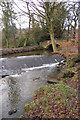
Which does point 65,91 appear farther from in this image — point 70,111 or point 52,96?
point 70,111

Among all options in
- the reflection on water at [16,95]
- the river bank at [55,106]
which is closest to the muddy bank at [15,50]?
the reflection on water at [16,95]

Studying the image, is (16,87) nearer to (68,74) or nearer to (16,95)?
(16,95)

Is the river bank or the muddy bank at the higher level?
the muddy bank

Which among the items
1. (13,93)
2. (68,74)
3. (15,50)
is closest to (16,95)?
(13,93)

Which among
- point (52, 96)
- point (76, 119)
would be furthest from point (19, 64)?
point (76, 119)

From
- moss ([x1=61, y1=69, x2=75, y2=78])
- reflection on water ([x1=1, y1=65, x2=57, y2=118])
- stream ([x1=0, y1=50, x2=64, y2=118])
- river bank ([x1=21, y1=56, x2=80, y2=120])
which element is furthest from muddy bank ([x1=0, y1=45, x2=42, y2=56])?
river bank ([x1=21, y1=56, x2=80, y2=120])

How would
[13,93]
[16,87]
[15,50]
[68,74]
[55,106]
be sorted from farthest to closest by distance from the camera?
[15,50] < [68,74] < [16,87] < [13,93] < [55,106]

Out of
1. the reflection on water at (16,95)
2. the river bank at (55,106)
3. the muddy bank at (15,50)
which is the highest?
the muddy bank at (15,50)

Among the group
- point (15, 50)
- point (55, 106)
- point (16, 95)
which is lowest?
point (16, 95)

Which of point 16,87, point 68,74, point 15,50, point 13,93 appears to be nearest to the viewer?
point 13,93

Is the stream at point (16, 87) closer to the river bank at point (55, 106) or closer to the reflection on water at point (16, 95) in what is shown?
the reflection on water at point (16, 95)

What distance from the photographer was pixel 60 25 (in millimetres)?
19531

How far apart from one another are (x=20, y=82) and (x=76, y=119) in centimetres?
455

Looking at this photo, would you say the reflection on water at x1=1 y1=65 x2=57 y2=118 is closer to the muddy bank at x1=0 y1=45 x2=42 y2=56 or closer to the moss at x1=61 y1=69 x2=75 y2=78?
the moss at x1=61 y1=69 x2=75 y2=78
